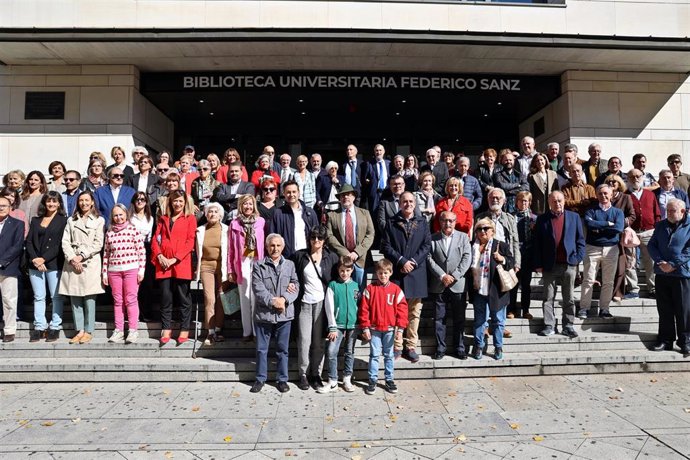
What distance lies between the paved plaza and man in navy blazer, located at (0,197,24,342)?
1.04m

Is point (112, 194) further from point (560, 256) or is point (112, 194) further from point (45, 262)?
point (560, 256)

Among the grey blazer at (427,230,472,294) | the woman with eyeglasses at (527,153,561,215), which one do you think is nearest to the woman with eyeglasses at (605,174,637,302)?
the woman with eyeglasses at (527,153,561,215)

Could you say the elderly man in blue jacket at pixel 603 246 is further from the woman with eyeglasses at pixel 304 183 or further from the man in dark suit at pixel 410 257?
the woman with eyeglasses at pixel 304 183

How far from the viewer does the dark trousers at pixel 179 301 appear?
6.77 metres

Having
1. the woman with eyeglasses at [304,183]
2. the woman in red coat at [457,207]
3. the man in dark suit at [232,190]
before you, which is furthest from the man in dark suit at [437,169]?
the man in dark suit at [232,190]

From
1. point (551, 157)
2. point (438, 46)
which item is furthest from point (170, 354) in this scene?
point (438, 46)

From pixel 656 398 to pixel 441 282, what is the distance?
2861 millimetres

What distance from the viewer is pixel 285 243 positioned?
6.64 m

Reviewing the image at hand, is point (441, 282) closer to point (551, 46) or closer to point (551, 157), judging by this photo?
point (551, 157)

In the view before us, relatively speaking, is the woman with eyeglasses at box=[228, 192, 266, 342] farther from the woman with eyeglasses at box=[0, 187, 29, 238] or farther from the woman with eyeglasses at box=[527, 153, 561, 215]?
the woman with eyeglasses at box=[527, 153, 561, 215]

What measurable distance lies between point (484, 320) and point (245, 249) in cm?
355

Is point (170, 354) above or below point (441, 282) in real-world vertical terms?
below

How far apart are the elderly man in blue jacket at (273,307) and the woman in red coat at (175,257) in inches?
55.8

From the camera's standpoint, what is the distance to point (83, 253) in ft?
22.4
